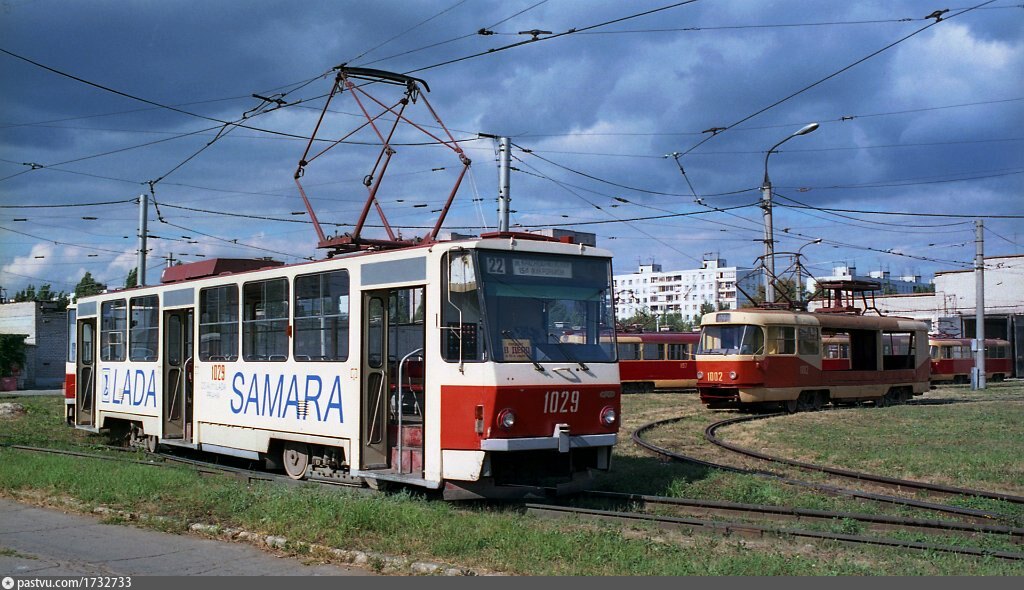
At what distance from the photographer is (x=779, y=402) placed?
97.8ft

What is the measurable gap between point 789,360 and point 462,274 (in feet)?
65.8

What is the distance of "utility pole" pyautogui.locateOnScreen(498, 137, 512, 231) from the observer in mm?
19922

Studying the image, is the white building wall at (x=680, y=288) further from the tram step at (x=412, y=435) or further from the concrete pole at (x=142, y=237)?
the tram step at (x=412, y=435)

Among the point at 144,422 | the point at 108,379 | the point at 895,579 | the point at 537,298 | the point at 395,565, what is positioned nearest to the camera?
the point at 895,579

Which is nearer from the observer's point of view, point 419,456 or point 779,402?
point 419,456

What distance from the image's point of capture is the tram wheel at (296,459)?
13016 mm

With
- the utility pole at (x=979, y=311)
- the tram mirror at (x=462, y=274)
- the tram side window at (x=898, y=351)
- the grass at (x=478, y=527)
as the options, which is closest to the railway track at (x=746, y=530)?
the grass at (x=478, y=527)

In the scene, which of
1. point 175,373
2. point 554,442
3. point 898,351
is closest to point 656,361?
point 898,351

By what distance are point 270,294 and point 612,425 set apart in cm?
529

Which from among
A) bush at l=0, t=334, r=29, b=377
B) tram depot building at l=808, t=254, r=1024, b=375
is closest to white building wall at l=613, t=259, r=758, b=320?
tram depot building at l=808, t=254, r=1024, b=375

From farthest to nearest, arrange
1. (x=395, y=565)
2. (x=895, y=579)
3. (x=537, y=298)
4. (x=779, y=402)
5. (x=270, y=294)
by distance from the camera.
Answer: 1. (x=779, y=402)
2. (x=270, y=294)
3. (x=537, y=298)
4. (x=395, y=565)
5. (x=895, y=579)

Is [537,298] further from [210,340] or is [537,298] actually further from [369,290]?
[210,340]

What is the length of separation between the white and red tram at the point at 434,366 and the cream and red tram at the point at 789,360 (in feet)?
55.4

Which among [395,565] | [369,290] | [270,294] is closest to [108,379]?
[270,294]
